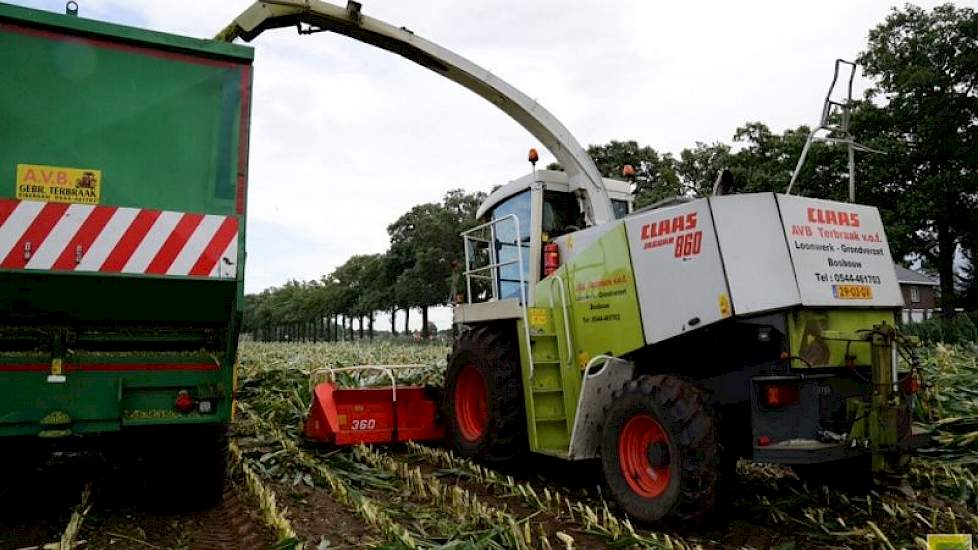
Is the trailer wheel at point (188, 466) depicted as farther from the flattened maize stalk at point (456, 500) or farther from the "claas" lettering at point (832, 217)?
the "claas" lettering at point (832, 217)

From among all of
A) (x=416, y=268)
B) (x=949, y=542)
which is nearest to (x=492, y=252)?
(x=949, y=542)

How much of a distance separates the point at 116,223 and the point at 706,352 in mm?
4039

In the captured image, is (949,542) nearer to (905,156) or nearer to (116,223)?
(116,223)

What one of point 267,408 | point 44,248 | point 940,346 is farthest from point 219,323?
point 940,346

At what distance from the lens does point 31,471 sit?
6215mm

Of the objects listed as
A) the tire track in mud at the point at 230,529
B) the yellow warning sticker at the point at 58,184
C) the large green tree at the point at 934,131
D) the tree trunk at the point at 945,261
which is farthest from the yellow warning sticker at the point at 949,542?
the tree trunk at the point at 945,261

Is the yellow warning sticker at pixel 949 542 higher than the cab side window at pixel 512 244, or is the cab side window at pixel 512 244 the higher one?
the cab side window at pixel 512 244

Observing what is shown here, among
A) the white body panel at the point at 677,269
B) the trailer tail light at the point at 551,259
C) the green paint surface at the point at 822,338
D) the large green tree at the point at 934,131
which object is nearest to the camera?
the green paint surface at the point at 822,338

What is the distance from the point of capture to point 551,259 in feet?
22.1

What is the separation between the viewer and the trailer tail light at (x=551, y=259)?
6.72 metres

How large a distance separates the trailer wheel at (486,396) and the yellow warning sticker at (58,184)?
3.59m

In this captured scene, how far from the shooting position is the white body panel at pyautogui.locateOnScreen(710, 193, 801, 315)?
180 inches

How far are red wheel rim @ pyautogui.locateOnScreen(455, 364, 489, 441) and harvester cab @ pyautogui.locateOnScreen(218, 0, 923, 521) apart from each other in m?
0.53

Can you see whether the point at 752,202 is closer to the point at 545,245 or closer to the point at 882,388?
the point at 882,388
